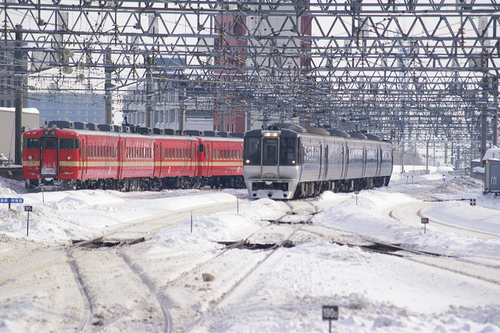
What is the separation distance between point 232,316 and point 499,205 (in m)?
28.3

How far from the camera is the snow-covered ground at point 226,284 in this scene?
766 cm

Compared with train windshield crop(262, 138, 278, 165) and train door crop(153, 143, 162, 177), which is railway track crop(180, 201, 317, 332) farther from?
train door crop(153, 143, 162, 177)

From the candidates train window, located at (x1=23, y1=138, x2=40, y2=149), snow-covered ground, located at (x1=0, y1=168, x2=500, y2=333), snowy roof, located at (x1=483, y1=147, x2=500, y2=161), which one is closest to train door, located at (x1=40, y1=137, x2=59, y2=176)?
train window, located at (x1=23, y1=138, x2=40, y2=149)

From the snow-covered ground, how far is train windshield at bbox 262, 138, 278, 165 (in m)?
10.6

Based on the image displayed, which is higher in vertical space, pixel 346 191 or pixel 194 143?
pixel 194 143

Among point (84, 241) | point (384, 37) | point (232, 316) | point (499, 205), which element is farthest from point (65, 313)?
point (499, 205)

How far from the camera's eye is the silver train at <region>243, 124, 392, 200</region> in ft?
94.1

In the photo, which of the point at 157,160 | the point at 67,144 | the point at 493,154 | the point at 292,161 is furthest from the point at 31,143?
the point at 493,154

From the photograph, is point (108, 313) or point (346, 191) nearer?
point (108, 313)

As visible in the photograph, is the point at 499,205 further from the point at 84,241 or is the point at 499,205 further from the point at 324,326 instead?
the point at 324,326

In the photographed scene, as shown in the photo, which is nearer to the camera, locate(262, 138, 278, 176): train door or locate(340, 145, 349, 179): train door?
locate(262, 138, 278, 176): train door

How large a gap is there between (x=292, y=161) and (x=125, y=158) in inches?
397

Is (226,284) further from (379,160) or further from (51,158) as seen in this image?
(379,160)

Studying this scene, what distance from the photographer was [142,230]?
675 inches
